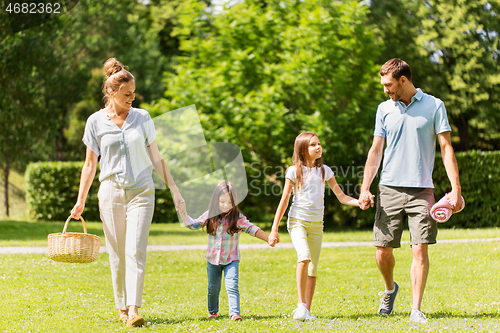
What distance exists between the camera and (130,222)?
4.41m

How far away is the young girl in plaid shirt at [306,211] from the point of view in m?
4.72

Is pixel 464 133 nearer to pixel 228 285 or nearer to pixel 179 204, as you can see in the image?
pixel 228 285

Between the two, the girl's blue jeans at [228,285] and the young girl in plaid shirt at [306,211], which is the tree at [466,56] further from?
the girl's blue jeans at [228,285]

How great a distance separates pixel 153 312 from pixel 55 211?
1607cm

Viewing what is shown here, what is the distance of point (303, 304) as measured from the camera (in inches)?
184

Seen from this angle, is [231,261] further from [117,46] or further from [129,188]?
[117,46]

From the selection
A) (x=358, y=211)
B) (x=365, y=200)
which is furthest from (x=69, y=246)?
(x=358, y=211)

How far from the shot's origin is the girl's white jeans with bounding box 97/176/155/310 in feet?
14.4

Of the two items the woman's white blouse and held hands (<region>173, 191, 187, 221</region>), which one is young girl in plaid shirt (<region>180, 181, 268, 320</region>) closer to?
held hands (<region>173, 191, 187, 221</region>)

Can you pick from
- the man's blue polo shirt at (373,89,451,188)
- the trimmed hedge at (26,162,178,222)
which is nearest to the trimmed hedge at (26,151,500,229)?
the trimmed hedge at (26,162,178,222)

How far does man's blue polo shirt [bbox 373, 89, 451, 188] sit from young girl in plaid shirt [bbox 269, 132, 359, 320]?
0.53 m

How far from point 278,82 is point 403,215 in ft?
34.3

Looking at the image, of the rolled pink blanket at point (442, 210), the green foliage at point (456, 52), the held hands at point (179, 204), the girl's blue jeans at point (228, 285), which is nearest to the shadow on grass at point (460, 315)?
the rolled pink blanket at point (442, 210)

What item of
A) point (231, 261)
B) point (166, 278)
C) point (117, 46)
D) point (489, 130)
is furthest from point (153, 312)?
point (117, 46)
